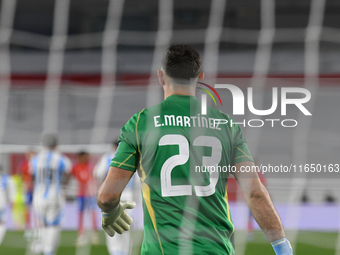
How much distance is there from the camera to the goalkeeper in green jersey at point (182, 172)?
62.9 inches

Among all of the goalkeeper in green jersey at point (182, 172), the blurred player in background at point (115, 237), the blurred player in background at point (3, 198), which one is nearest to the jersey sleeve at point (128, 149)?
the goalkeeper in green jersey at point (182, 172)

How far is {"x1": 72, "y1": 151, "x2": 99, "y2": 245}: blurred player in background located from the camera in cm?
652

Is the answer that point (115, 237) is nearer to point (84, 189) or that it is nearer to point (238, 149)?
point (84, 189)

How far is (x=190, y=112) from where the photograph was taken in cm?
165

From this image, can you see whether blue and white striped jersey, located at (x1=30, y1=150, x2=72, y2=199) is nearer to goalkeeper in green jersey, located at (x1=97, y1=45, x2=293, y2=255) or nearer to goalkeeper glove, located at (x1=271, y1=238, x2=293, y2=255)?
goalkeeper in green jersey, located at (x1=97, y1=45, x2=293, y2=255)

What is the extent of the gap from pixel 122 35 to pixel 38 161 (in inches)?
427

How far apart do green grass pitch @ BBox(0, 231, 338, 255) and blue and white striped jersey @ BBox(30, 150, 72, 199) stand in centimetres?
121

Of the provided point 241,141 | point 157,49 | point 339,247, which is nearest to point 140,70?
point 157,49

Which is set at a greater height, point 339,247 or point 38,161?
point 38,161

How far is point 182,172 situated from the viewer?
1.59 metres

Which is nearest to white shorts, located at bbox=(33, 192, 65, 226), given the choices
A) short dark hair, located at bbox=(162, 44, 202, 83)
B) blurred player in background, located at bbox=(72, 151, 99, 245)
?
blurred player in background, located at bbox=(72, 151, 99, 245)

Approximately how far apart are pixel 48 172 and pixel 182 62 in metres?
3.76

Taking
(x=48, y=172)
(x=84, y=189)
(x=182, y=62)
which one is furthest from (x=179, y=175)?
(x=84, y=189)

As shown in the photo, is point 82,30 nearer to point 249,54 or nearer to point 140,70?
point 140,70
